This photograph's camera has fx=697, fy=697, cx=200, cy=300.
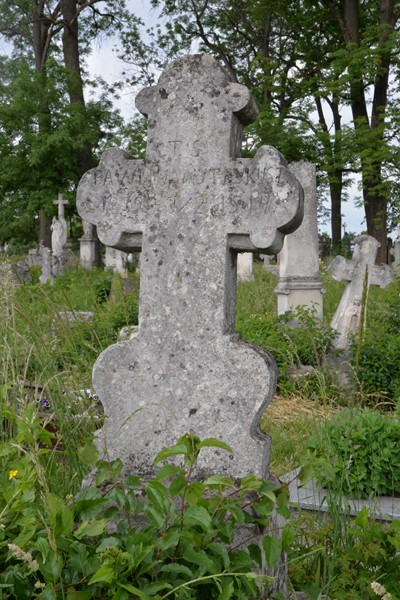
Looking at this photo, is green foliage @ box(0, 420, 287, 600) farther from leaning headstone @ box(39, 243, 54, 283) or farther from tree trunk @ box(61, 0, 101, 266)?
tree trunk @ box(61, 0, 101, 266)

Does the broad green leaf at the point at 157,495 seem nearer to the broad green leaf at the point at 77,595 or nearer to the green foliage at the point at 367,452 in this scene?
the broad green leaf at the point at 77,595

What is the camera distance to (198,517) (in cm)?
185

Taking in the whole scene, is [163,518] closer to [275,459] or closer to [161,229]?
[161,229]

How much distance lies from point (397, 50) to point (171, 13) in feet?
29.3

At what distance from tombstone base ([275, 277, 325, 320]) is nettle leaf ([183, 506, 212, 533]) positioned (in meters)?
7.58

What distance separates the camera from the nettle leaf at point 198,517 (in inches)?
72.0

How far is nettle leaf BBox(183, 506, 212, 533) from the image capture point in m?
1.83

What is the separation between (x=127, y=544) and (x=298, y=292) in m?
7.82

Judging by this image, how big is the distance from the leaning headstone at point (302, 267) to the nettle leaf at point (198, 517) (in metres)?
7.56

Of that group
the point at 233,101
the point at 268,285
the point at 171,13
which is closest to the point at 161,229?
the point at 233,101

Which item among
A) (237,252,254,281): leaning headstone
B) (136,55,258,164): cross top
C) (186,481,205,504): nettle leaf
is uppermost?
(136,55,258,164): cross top

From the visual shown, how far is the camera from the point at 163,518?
6.07 ft

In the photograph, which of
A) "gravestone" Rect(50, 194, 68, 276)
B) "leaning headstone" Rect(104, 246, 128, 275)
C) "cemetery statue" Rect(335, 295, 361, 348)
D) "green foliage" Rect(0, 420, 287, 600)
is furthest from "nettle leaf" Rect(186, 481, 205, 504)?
"gravestone" Rect(50, 194, 68, 276)

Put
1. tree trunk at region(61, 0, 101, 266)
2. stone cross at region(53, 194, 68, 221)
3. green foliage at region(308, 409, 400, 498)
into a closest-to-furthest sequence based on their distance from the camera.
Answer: green foliage at region(308, 409, 400, 498), stone cross at region(53, 194, 68, 221), tree trunk at region(61, 0, 101, 266)
